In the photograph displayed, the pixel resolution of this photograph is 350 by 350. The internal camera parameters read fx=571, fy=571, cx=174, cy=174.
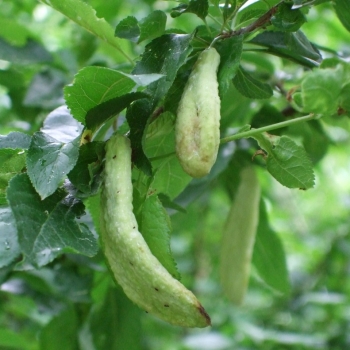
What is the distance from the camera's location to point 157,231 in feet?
1.88

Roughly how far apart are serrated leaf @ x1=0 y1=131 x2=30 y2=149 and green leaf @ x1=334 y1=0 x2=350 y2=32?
46 centimetres

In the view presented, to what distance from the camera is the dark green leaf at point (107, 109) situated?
0.59m

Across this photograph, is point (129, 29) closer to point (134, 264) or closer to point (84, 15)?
point (84, 15)

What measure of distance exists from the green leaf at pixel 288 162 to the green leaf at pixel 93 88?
178 millimetres

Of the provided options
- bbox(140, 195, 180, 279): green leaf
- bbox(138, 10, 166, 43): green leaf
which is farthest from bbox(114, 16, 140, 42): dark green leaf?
bbox(140, 195, 180, 279): green leaf

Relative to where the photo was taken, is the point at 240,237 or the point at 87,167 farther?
the point at 240,237

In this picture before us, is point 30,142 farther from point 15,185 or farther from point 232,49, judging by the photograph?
point 232,49

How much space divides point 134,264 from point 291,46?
0.39m

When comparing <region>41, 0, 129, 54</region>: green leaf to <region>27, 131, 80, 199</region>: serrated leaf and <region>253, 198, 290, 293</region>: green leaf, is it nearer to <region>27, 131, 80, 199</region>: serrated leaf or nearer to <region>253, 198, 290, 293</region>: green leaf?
<region>27, 131, 80, 199</region>: serrated leaf

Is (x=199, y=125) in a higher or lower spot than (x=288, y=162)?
higher

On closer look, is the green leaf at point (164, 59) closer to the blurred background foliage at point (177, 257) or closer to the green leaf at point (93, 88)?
the green leaf at point (93, 88)

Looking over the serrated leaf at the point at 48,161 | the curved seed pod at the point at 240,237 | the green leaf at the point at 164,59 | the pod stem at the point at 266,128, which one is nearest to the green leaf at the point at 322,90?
the pod stem at the point at 266,128

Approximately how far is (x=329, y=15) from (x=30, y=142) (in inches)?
61.9

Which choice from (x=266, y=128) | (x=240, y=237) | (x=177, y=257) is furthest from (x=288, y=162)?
(x=177, y=257)
